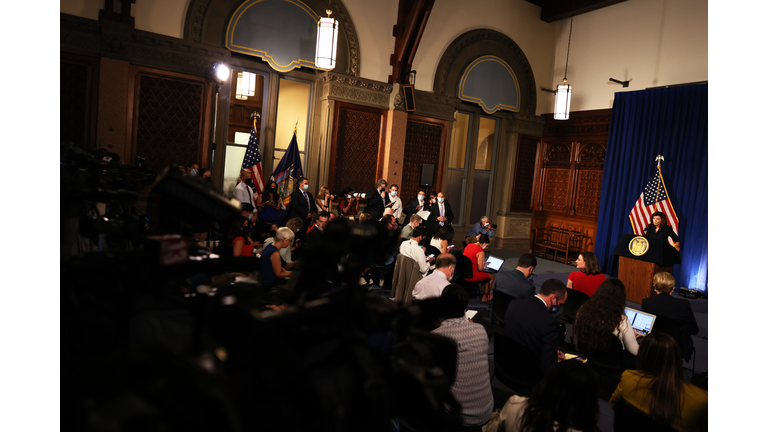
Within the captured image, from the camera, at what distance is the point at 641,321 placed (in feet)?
12.7

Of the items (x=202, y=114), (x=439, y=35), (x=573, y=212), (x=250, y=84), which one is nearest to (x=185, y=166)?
(x=202, y=114)

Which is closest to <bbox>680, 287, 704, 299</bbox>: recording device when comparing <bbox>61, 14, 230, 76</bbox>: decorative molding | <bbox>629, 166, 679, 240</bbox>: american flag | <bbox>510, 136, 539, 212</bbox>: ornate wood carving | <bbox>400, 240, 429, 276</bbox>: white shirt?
<bbox>629, 166, 679, 240</bbox>: american flag

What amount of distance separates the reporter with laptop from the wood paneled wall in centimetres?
728

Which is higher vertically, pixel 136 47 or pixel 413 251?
pixel 136 47

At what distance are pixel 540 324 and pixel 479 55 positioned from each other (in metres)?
8.40

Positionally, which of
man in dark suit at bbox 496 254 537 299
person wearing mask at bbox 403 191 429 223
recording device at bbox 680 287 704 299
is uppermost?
person wearing mask at bbox 403 191 429 223

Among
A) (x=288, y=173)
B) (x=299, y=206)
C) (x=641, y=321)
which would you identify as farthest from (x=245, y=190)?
(x=641, y=321)

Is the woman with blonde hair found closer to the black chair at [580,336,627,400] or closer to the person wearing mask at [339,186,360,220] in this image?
the black chair at [580,336,627,400]

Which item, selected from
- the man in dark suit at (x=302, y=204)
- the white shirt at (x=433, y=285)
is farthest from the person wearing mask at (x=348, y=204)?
the white shirt at (x=433, y=285)

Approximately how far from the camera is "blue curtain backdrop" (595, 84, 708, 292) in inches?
321

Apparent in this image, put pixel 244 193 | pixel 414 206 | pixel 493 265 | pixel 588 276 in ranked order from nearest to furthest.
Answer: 1. pixel 588 276
2. pixel 493 265
3. pixel 244 193
4. pixel 414 206

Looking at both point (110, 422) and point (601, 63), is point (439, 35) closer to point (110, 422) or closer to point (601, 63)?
point (601, 63)

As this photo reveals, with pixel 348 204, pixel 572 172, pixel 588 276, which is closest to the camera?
pixel 588 276

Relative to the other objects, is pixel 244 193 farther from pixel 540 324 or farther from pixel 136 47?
pixel 540 324
